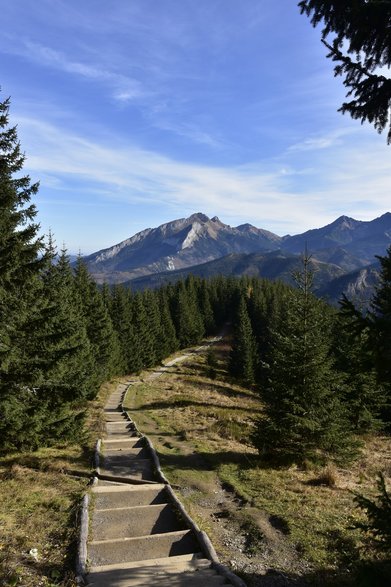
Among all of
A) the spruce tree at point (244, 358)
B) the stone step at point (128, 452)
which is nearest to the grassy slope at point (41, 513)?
the stone step at point (128, 452)

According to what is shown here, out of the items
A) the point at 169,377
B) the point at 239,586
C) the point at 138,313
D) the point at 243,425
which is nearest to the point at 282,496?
the point at 239,586

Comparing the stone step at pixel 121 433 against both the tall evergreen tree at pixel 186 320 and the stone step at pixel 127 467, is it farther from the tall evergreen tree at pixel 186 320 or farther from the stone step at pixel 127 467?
the tall evergreen tree at pixel 186 320

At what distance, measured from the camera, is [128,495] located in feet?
37.8

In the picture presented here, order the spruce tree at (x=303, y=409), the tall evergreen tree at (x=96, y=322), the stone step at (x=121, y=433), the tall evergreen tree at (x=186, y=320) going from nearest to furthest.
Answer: the spruce tree at (x=303, y=409)
the stone step at (x=121, y=433)
the tall evergreen tree at (x=96, y=322)
the tall evergreen tree at (x=186, y=320)

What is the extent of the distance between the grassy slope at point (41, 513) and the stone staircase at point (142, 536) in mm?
533

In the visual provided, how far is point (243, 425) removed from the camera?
78.1 ft

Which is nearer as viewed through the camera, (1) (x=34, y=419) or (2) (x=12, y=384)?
(2) (x=12, y=384)

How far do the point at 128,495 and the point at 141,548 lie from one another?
312 centimetres

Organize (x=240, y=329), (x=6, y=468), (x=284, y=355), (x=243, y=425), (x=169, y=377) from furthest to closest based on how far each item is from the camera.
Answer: (x=240, y=329), (x=169, y=377), (x=243, y=425), (x=284, y=355), (x=6, y=468)

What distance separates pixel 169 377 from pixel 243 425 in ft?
88.3

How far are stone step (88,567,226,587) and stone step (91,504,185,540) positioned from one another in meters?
2.13

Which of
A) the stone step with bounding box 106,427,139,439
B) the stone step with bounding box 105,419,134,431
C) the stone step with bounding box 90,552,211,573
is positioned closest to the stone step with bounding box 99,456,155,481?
the stone step with bounding box 106,427,139,439

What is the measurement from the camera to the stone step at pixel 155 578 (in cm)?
693

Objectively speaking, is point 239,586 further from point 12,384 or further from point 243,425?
point 243,425
